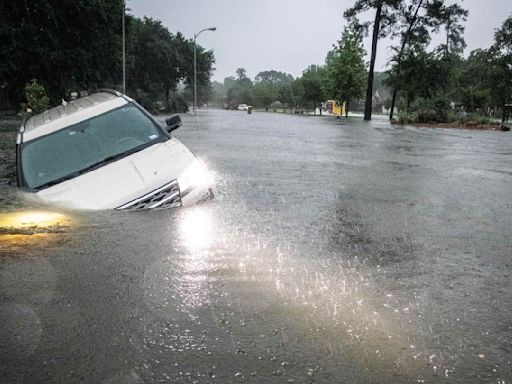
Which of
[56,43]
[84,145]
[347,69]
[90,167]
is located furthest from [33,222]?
[347,69]

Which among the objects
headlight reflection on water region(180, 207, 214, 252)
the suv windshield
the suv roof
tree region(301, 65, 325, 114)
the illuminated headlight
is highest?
tree region(301, 65, 325, 114)

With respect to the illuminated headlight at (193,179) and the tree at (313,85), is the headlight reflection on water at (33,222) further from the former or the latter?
the tree at (313,85)

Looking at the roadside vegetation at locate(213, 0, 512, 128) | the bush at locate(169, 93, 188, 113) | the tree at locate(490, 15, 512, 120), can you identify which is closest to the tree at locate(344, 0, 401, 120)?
the roadside vegetation at locate(213, 0, 512, 128)

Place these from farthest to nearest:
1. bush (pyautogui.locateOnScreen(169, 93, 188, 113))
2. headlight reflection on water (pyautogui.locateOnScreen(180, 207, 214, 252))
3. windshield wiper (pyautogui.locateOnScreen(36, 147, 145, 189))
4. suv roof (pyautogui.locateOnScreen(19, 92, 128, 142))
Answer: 1. bush (pyautogui.locateOnScreen(169, 93, 188, 113))
2. suv roof (pyautogui.locateOnScreen(19, 92, 128, 142))
3. windshield wiper (pyautogui.locateOnScreen(36, 147, 145, 189))
4. headlight reflection on water (pyautogui.locateOnScreen(180, 207, 214, 252))

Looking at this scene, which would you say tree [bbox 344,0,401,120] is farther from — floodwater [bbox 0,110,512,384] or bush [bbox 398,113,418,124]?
floodwater [bbox 0,110,512,384]

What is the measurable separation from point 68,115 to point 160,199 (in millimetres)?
2355

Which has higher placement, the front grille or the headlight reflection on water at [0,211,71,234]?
the front grille

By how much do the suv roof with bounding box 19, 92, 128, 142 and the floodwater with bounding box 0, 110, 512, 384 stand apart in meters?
0.98

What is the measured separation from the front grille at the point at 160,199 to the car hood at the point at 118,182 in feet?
0.16

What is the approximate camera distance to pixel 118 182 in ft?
16.3

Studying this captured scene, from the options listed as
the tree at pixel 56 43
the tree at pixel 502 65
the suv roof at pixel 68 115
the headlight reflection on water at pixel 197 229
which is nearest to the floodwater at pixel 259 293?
the headlight reflection on water at pixel 197 229

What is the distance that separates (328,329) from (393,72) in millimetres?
40981

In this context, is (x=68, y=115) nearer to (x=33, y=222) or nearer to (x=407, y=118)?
(x=33, y=222)

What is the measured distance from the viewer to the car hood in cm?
475
